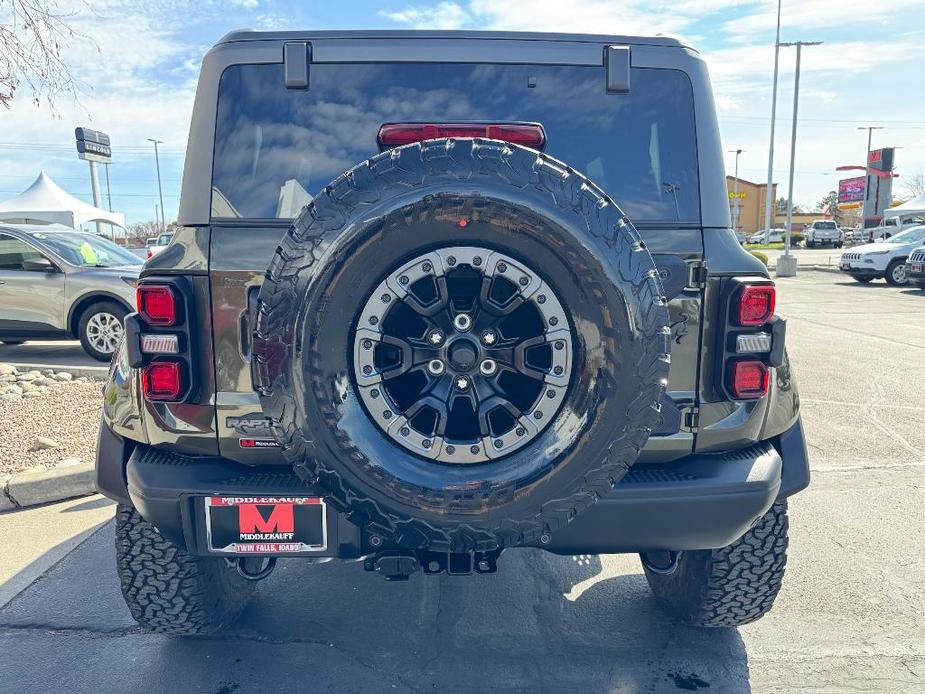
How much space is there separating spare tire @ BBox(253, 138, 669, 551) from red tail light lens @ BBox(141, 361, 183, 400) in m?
0.43

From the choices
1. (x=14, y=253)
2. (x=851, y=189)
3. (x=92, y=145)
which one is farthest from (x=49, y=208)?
(x=851, y=189)

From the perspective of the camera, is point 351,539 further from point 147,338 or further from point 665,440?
point 665,440

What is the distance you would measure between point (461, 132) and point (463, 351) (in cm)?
68

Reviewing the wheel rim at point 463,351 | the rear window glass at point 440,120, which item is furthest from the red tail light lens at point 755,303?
the wheel rim at point 463,351

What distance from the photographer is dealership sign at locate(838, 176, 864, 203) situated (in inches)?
2719

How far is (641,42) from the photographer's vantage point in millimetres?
2256

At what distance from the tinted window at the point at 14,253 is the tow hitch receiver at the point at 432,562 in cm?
803

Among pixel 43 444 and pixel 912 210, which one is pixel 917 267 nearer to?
pixel 43 444

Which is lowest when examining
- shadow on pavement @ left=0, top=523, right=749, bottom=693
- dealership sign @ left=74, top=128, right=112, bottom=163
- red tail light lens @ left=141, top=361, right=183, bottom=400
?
shadow on pavement @ left=0, top=523, right=749, bottom=693

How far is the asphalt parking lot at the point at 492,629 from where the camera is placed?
245 centimetres

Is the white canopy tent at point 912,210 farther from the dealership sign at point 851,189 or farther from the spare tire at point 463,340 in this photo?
the spare tire at point 463,340

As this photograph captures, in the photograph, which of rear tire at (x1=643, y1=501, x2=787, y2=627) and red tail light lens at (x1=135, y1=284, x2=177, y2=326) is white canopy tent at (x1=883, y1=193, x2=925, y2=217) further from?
red tail light lens at (x1=135, y1=284, x2=177, y2=326)

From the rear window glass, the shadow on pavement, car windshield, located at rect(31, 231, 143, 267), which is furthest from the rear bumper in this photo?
car windshield, located at rect(31, 231, 143, 267)

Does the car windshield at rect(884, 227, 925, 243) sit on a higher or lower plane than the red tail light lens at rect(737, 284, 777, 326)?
higher
